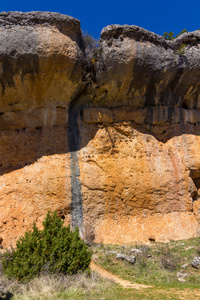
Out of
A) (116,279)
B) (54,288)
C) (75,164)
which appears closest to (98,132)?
(75,164)

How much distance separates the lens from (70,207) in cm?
1002

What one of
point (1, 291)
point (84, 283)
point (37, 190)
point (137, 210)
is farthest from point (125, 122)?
point (1, 291)

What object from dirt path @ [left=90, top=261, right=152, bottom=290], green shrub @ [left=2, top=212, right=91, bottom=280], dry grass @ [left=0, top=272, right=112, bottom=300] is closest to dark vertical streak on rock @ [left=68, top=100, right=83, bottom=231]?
dirt path @ [left=90, top=261, right=152, bottom=290]

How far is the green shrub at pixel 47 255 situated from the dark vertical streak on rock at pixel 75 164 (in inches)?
106

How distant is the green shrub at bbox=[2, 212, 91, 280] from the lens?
646cm

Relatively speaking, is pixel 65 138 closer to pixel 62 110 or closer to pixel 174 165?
pixel 62 110

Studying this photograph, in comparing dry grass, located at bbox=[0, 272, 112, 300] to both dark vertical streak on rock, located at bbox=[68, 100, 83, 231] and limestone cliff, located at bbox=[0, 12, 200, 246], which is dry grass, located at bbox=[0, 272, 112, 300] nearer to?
limestone cliff, located at bbox=[0, 12, 200, 246]

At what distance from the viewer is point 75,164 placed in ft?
34.6

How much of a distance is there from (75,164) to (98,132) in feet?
5.03

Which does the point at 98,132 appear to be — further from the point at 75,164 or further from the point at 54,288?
the point at 54,288

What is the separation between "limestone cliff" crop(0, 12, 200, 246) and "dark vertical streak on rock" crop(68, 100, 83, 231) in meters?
0.03

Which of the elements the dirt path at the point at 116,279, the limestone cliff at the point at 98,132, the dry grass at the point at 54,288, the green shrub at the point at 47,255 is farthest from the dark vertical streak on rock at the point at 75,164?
the dry grass at the point at 54,288

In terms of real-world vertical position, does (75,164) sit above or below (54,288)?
above

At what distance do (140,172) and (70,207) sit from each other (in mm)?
2813
